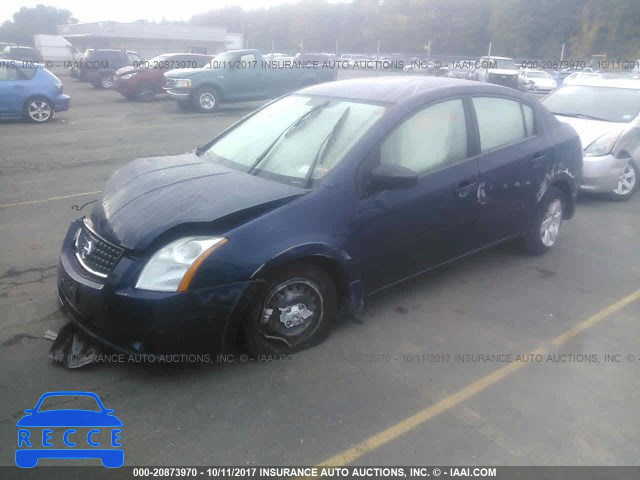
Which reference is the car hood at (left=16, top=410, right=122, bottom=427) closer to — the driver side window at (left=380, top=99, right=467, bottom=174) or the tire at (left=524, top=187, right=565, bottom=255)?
the driver side window at (left=380, top=99, right=467, bottom=174)

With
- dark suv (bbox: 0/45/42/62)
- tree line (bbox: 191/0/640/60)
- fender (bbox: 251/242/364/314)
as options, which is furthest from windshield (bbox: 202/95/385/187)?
tree line (bbox: 191/0/640/60)

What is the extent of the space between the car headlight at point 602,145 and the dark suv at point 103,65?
68.3 feet

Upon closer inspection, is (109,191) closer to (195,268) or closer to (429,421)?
(195,268)

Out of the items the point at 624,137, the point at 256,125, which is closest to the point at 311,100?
the point at 256,125

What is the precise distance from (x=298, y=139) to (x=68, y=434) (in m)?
2.43

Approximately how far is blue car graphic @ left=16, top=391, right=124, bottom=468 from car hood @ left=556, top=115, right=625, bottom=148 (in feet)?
22.0

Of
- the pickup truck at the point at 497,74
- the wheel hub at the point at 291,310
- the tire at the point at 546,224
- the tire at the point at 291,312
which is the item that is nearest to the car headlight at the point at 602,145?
the tire at the point at 546,224

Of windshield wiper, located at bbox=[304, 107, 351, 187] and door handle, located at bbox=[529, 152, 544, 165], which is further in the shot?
door handle, located at bbox=[529, 152, 544, 165]

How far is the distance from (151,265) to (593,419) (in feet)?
8.58

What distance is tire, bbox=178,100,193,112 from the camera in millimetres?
16922

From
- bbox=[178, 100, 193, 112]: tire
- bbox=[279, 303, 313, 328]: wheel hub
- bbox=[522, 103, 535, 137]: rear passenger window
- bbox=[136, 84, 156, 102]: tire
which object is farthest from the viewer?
bbox=[136, 84, 156, 102]: tire

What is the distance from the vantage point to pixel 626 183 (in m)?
7.65

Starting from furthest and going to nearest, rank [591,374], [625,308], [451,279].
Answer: [451,279] → [625,308] → [591,374]

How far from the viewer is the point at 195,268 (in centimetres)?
314
